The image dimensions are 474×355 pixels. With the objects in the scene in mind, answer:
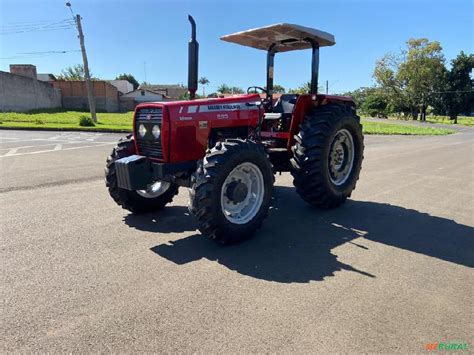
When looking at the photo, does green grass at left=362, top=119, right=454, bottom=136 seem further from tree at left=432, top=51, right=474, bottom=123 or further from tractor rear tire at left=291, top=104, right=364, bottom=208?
tree at left=432, top=51, right=474, bottom=123

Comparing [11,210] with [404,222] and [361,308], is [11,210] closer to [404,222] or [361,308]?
[361,308]

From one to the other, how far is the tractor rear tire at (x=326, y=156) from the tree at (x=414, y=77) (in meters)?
65.0

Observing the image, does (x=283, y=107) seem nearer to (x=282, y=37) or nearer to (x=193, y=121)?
(x=282, y=37)

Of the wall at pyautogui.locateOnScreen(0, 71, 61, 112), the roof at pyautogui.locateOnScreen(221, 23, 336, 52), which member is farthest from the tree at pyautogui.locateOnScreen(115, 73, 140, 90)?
the roof at pyautogui.locateOnScreen(221, 23, 336, 52)

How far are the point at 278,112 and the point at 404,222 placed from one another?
2612mm

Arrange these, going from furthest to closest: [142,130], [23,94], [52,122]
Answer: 1. [23,94]
2. [52,122]
3. [142,130]

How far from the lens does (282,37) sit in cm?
602

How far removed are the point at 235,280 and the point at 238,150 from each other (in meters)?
1.50

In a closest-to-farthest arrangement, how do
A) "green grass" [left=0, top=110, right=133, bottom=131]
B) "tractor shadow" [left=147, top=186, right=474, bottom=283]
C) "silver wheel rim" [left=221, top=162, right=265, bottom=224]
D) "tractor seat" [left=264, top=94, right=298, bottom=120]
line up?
"tractor shadow" [left=147, top=186, right=474, bottom=283], "silver wheel rim" [left=221, top=162, right=265, bottom=224], "tractor seat" [left=264, top=94, right=298, bottom=120], "green grass" [left=0, top=110, right=133, bottom=131]

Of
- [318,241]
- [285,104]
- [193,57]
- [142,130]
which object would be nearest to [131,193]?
[142,130]

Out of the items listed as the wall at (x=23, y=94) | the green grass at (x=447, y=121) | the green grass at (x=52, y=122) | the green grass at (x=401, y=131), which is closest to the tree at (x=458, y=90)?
the green grass at (x=447, y=121)

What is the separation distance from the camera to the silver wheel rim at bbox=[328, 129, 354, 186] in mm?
6227

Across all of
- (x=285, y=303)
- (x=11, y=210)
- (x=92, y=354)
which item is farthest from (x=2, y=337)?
(x=11, y=210)

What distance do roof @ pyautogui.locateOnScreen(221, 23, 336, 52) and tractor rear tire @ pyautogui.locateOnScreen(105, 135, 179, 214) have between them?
8.19 ft
